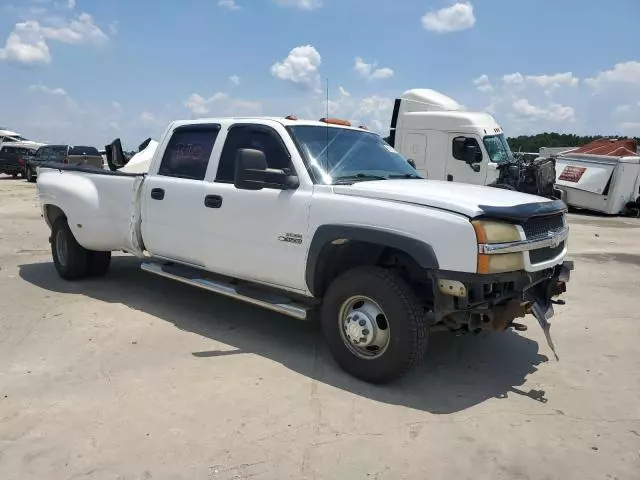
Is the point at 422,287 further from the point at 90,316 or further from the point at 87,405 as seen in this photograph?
the point at 90,316

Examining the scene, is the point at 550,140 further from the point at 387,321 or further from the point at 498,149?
the point at 387,321

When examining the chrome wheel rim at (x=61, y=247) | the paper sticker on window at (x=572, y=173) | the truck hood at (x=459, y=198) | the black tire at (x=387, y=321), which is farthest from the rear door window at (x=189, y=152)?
the paper sticker on window at (x=572, y=173)

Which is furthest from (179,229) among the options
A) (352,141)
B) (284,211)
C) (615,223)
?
(615,223)

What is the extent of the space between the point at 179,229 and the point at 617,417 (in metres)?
3.90

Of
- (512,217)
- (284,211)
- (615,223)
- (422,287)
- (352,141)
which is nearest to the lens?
(512,217)

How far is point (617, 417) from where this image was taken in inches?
146

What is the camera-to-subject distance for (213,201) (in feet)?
16.6

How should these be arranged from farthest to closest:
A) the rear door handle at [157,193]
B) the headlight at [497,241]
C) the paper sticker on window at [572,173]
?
1. the paper sticker on window at [572,173]
2. the rear door handle at [157,193]
3. the headlight at [497,241]

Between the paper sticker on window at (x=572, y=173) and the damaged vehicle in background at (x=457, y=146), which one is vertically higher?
the damaged vehicle in background at (x=457, y=146)

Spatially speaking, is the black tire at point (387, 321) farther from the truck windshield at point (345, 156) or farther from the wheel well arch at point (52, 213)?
the wheel well arch at point (52, 213)

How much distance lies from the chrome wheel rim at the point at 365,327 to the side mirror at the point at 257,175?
107cm

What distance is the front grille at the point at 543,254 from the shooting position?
3869 millimetres

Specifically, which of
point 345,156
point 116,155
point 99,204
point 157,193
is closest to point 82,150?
point 116,155

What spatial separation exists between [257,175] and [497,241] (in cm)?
184
